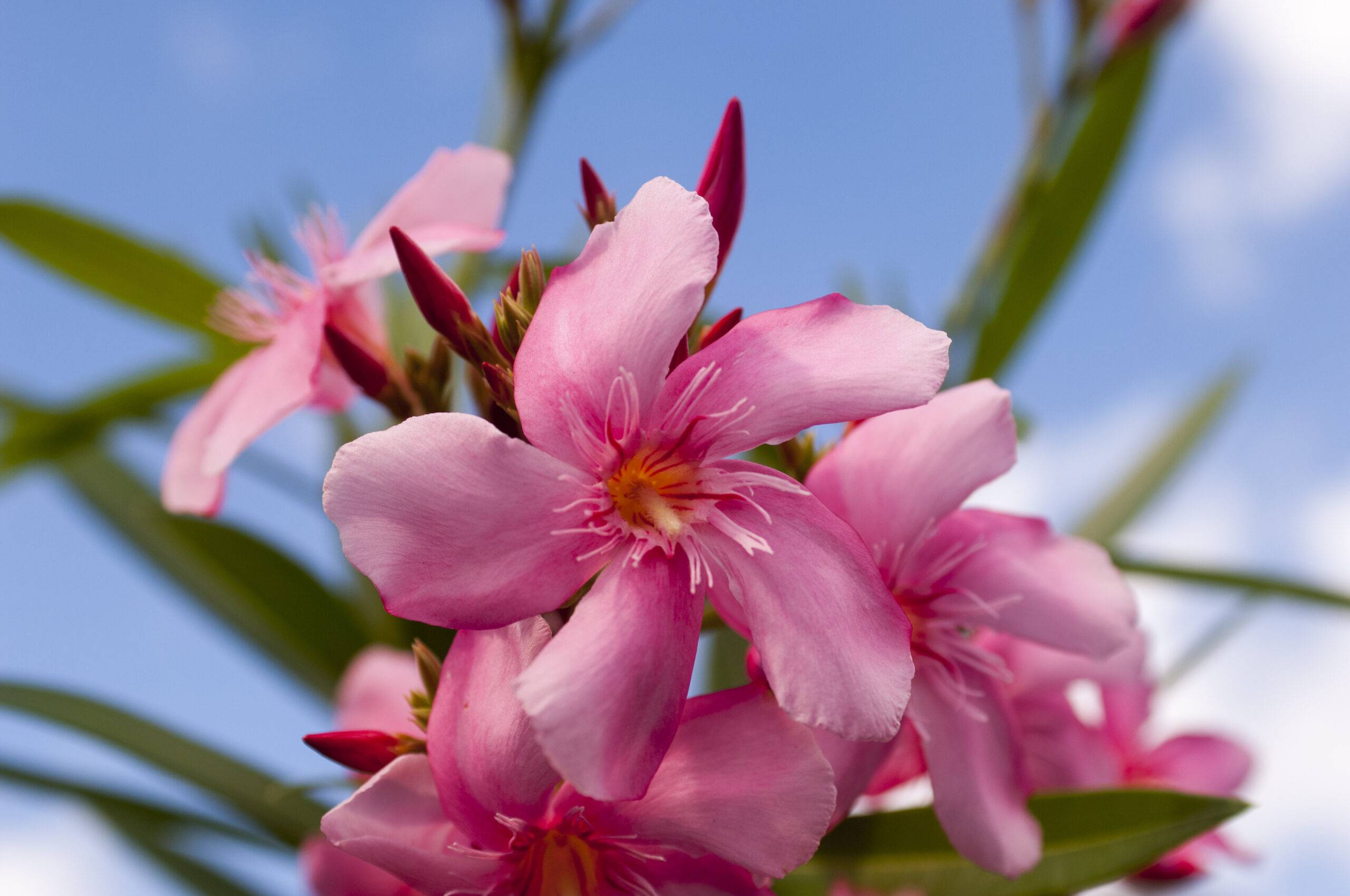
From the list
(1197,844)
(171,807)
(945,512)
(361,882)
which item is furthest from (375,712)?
(1197,844)

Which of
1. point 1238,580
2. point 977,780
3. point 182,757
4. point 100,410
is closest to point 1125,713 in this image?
point 1238,580

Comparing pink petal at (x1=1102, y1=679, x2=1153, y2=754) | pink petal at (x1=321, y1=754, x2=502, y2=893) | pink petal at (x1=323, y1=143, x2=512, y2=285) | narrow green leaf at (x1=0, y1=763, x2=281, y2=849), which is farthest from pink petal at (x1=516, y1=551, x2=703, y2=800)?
narrow green leaf at (x1=0, y1=763, x2=281, y2=849)

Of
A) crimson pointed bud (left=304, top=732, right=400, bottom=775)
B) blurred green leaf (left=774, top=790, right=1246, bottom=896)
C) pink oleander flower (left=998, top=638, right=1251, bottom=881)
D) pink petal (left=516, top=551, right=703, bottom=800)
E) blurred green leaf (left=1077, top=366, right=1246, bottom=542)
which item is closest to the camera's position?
pink petal (left=516, top=551, right=703, bottom=800)

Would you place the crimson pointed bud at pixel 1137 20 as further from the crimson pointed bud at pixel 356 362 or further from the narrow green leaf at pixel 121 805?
the narrow green leaf at pixel 121 805

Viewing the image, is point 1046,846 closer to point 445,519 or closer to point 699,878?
point 699,878

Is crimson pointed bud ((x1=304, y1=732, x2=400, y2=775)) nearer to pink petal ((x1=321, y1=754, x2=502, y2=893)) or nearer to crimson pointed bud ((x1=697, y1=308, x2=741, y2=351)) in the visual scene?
pink petal ((x1=321, y1=754, x2=502, y2=893))

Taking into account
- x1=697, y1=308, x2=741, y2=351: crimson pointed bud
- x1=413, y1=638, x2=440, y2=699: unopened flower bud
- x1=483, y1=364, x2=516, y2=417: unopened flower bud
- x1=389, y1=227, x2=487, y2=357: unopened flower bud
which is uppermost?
x1=389, y1=227, x2=487, y2=357: unopened flower bud

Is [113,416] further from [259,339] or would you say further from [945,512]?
[945,512]
